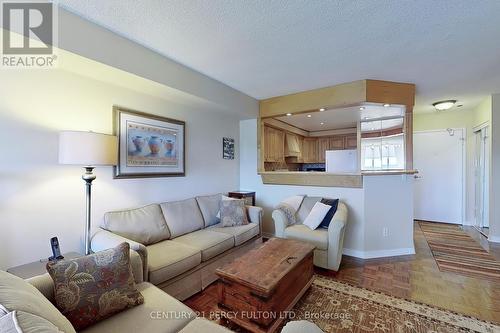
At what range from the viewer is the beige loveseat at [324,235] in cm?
265

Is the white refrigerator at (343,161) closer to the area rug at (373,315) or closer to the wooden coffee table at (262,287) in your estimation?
the area rug at (373,315)

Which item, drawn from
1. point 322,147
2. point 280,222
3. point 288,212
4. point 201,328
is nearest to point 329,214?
point 288,212

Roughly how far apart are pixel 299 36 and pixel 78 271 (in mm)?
2314

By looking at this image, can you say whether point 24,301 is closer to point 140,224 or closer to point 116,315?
point 116,315

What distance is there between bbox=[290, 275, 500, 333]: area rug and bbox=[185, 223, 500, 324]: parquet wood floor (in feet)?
0.49

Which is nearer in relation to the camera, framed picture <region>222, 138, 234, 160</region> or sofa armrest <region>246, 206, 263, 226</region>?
sofa armrest <region>246, 206, 263, 226</region>

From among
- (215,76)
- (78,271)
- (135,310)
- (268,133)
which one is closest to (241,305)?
(135,310)

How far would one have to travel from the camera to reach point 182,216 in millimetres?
2807

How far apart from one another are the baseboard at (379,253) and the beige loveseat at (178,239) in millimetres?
1359

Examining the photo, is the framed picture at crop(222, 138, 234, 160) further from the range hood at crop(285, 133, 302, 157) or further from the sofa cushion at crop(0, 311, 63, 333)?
the sofa cushion at crop(0, 311, 63, 333)

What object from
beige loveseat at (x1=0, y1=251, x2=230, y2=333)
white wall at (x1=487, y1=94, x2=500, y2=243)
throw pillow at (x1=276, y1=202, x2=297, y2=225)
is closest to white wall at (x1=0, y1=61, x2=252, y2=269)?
beige loveseat at (x1=0, y1=251, x2=230, y2=333)

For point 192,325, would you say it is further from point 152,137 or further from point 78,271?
point 152,137

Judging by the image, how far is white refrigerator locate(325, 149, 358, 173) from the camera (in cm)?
436

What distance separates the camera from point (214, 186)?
3.80m
